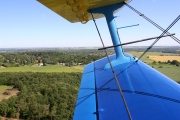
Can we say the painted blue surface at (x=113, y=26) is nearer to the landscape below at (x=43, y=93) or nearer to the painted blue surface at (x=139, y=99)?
the painted blue surface at (x=139, y=99)

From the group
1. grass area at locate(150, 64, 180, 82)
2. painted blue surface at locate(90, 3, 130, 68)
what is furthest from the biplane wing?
grass area at locate(150, 64, 180, 82)

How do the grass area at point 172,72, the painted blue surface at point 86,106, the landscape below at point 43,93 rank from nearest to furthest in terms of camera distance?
the painted blue surface at point 86,106
the grass area at point 172,72
the landscape below at point 43,93

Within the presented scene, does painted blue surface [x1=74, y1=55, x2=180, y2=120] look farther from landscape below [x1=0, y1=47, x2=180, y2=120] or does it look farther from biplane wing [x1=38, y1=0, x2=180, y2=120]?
landscape below [x1=0, y1=47, x2=180, y2=120]

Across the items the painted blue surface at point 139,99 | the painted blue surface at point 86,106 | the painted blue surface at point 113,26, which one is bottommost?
the painted blue surface at point 86,106

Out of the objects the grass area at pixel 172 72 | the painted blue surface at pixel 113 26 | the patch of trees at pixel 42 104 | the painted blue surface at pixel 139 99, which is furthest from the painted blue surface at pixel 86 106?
the patch of trees at pixel 42 104

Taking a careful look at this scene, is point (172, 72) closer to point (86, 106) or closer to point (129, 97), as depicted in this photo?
point (129, 97)

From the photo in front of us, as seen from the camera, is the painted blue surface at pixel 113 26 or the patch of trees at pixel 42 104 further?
the patch of trees at pixel 42 104

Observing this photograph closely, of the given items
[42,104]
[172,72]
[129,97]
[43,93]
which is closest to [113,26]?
[129,97]

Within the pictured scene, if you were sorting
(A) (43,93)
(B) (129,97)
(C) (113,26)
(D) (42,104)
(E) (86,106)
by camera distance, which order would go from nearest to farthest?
(B) (129,97) → (E) (86,106) → (C) (113,26) → (D) (42,104) → (A) (43,93)
